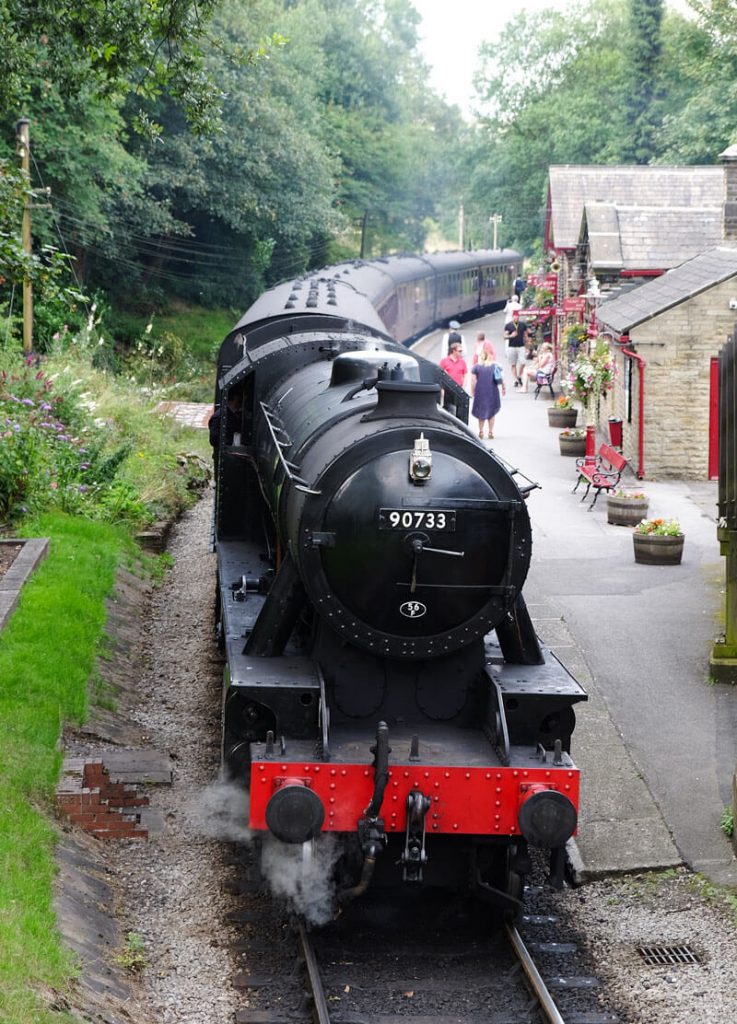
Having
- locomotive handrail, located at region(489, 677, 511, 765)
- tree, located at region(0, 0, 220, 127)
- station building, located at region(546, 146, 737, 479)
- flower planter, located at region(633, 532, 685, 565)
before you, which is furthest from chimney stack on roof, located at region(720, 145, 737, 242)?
locomotive handrail, located at region(489, 677, 511, 765)

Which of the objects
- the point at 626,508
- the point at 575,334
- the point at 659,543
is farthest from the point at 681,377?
the point at 575,334

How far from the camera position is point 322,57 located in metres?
57.7

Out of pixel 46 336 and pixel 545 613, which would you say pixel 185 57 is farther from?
pixel 46 336

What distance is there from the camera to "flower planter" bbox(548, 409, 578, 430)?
87.5 feet

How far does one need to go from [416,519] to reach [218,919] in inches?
98.0

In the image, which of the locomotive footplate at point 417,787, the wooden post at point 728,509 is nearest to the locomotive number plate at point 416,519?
the locomotive footplate at point 417,787

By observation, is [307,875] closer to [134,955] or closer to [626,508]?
[134,955]

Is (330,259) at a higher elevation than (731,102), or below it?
below

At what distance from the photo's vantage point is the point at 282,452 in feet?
26.7

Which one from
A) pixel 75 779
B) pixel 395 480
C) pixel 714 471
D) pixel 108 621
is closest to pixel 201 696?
pixel 108 621

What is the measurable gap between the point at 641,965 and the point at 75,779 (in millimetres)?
3641

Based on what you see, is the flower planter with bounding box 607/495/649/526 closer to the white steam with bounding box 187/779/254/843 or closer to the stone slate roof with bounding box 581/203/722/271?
the white steam with bounding box 187/779/254/843

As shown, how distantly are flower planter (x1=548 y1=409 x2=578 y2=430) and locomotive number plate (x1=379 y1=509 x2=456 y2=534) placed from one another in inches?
796

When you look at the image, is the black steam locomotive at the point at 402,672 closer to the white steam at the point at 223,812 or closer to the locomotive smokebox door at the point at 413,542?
the locomotive smokebox door at the point at 413,542
